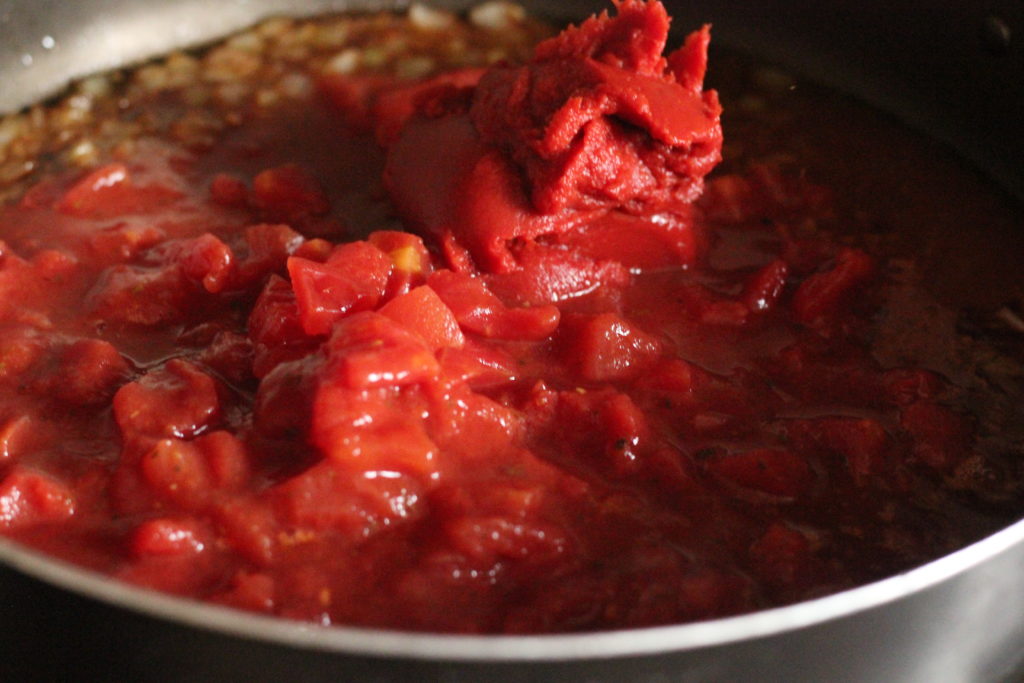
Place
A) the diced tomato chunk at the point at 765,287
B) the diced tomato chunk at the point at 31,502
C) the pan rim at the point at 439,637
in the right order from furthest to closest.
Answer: the diced tomato chunk at the point at 765,287
the diced tomato chunk at the point at 31,502
the pan rim at the point at 439,637

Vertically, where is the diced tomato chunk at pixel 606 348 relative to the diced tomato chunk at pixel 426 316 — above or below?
below

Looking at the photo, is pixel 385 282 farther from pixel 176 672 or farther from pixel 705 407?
pixel 176 672

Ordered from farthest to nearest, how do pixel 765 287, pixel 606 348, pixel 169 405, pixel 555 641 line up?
pixel 765 287
pixel 606 348
pixel 169 405
pixel 555 641

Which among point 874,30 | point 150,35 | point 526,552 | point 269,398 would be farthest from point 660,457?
point 150,35

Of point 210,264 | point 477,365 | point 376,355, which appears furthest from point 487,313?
point 210,264

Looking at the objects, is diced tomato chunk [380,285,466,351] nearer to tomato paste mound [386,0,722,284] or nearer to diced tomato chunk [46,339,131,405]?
tomato paste mound [386,0,722,284]

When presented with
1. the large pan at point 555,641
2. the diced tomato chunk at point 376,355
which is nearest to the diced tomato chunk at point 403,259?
the diced tomato chunk at point 376,355

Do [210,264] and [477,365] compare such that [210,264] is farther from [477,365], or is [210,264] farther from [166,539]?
[166,539]

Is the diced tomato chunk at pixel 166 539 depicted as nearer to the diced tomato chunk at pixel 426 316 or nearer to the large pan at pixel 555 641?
the large pan at pixel 555 641
